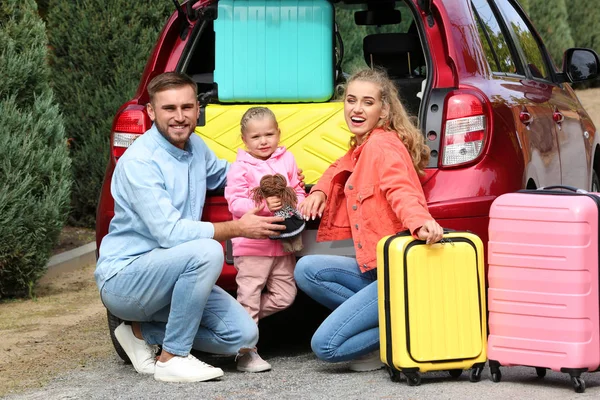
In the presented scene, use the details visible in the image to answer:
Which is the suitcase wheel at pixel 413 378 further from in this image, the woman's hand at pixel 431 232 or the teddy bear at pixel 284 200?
the teddy bear at pixel 284 200

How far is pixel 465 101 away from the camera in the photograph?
16.4 ft

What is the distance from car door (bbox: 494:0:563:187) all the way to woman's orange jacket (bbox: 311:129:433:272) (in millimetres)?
800

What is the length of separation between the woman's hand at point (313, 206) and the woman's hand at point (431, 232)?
2.02ft

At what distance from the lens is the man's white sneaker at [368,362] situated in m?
5.12

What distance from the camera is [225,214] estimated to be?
17.3ft

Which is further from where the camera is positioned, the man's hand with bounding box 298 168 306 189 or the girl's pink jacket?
the man's hand with bounding box 298 168 306 189

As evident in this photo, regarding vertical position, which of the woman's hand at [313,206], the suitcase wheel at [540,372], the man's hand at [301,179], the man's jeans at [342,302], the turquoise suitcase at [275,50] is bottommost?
the suitcase wheel at [540,372]

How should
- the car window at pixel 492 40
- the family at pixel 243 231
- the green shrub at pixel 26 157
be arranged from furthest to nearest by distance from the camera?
the green shrub at pixel 26 157
the car window at pixel 492 40
the family at pixel 243 231

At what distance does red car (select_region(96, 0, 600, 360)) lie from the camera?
4.99 meters

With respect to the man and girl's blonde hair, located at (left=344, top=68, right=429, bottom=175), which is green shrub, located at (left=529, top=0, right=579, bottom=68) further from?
the man

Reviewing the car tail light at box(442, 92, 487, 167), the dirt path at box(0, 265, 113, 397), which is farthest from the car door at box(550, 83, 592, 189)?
the dirt path at box(0, 265, 113, 397)

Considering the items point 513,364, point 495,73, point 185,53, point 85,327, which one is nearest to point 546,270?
point 513,364

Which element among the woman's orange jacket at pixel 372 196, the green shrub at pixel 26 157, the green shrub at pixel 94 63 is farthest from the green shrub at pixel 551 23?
the woman's orange jacket at pixel 372 196

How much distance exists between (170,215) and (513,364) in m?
1.52
